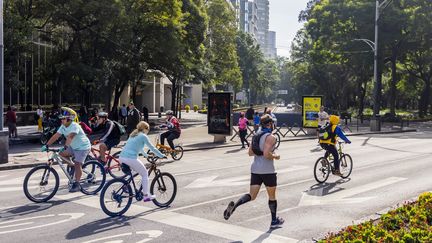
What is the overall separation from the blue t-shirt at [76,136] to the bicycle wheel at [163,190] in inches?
81.6

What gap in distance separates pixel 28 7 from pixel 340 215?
25.2 metres

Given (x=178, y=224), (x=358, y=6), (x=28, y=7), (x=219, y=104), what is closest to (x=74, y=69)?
(x=28, y=7)

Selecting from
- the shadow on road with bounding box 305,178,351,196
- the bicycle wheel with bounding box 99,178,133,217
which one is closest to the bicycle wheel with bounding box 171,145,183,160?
the shadow on road with bounding box 305,178,351,196

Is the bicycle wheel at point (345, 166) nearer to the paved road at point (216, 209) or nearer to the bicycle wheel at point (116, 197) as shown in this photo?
the paved road at point (216, 209)

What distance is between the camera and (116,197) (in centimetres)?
878

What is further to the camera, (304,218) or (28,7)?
(28,7)

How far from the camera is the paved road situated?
7.56 metres

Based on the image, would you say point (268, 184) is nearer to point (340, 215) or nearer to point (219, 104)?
point (340, 215)

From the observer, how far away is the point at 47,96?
43438mm

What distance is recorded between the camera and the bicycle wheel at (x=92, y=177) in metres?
10.9

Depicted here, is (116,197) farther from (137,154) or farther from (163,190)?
(163,190)

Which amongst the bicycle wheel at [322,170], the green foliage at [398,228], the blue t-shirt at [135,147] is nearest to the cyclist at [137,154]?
the blue t-shirt at [135,147]

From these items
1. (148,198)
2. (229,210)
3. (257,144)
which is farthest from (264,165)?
(148,198)

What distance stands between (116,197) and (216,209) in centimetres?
195
